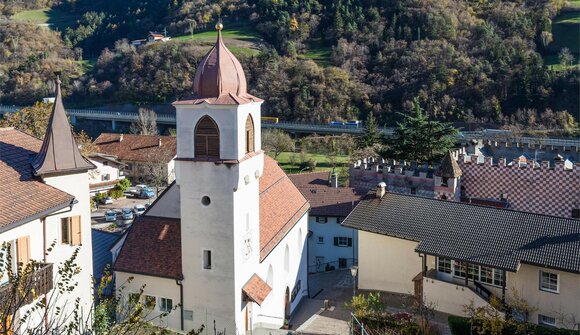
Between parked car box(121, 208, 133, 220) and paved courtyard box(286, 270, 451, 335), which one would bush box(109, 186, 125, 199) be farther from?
paved courtyard box(286, 270, 451, 335)

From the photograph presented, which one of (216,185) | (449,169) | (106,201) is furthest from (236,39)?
(216,185)

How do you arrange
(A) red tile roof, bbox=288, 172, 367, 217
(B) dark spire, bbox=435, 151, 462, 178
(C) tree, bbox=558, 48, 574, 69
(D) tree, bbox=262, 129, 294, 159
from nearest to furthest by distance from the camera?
(B) dark spire, bbox=435, 151, 462, 178 < (A) red tile roof, bbox=288, 172, 367, 217 < (D) tree, bbox=262, 129, 294, 159 < (C) tree, bbox=558, 48, 574, 69

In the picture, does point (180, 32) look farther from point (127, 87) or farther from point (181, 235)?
point (181, 235)

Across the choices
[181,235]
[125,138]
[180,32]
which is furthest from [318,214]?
[180,32]

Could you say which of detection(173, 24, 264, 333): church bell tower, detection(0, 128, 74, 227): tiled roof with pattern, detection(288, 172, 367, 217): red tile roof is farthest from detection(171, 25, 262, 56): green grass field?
detection(0, 128, 74, 227): tiled roof with pattern

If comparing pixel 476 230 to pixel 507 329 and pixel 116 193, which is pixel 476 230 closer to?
pixel 507 329

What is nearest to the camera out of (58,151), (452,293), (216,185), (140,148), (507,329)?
(58,151)
